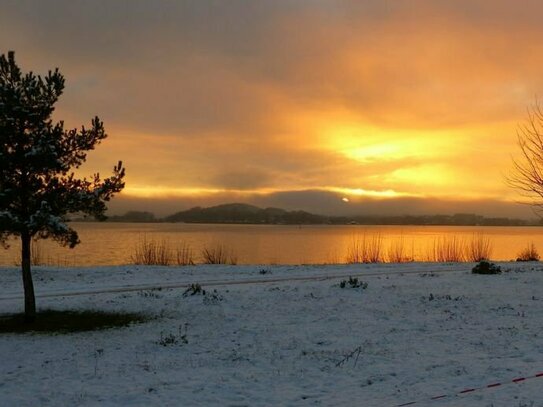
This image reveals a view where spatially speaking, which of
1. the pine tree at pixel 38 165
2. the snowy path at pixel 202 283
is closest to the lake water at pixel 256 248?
the snowy path at pixel 202 283

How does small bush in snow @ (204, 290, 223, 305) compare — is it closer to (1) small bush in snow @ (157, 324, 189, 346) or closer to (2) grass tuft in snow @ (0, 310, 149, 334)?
(2) grass tuft in snow @ (0, 310, 149, 334)

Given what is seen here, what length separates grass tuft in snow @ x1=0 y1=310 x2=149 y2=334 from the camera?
1159 cm

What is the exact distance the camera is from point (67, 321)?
40.8 feet

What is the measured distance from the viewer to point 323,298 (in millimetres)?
15055

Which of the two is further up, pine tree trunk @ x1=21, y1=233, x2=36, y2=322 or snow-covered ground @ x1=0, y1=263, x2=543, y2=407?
pine tree trunk @ x1=21, y1=233, x2=36, y2=322

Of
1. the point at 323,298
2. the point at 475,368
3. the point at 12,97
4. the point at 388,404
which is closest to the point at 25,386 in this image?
the point at 388,404

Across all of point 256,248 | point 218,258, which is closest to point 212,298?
point 218,258

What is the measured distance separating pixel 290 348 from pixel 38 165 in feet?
22.2

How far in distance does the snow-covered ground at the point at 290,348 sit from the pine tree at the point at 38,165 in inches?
96.8

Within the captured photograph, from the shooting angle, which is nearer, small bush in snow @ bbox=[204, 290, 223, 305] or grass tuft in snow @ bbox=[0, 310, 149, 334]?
grass tuft in snow @ bbox=[0, 310, 149, 334]

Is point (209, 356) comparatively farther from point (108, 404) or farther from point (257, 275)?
point (257, 275)

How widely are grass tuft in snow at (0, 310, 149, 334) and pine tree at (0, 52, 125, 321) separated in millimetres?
1052

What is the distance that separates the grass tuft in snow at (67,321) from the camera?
38.0 ft

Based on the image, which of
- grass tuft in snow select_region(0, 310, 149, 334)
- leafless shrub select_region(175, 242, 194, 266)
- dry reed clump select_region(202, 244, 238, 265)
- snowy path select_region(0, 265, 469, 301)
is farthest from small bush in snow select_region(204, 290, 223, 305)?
dry reed clump select_region(202, 244, 238, 265)
